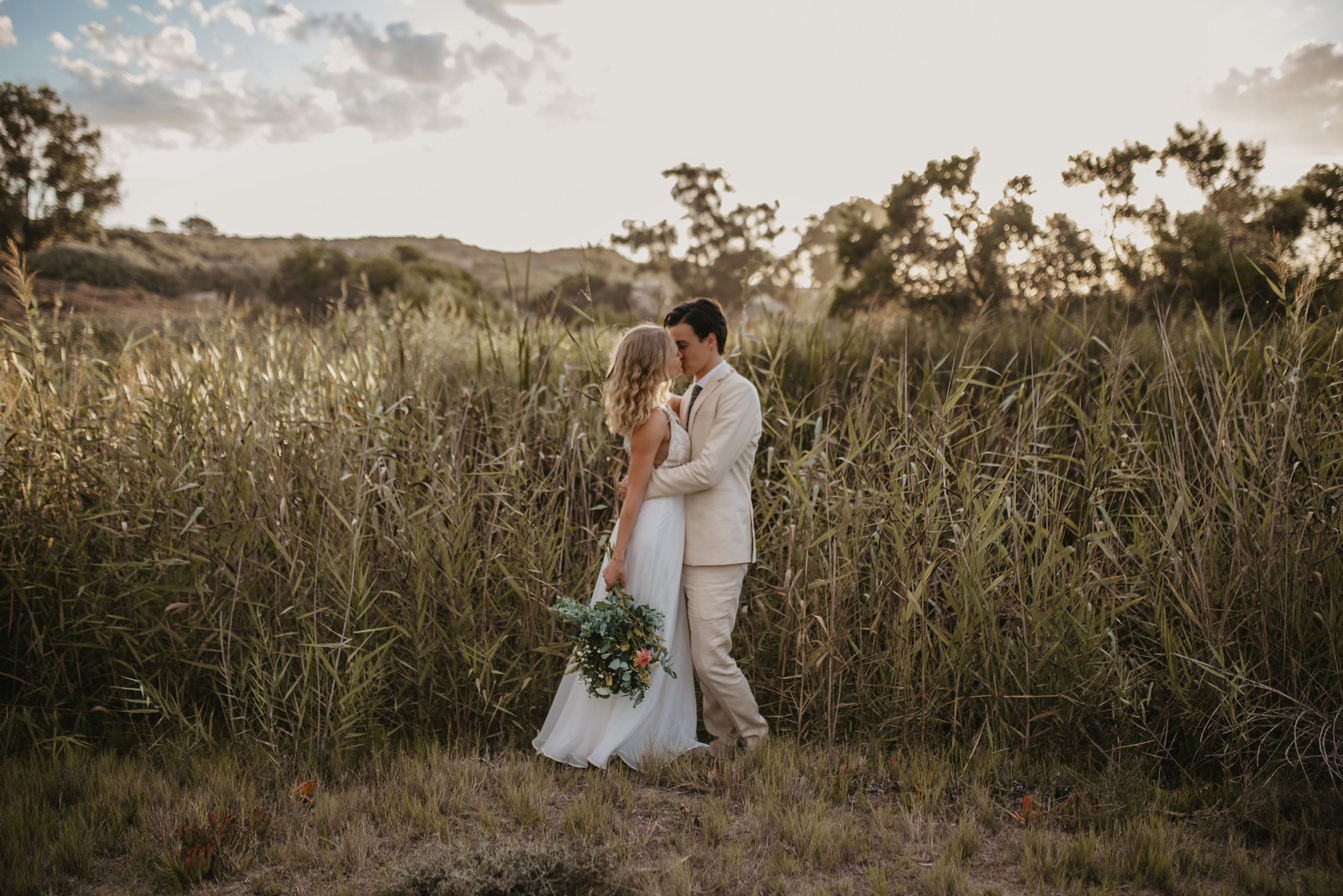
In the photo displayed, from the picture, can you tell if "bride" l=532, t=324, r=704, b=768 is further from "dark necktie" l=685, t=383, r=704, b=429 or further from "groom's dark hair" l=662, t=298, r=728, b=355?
"groom's dark hair" l=662, t=298, r=728, b=355

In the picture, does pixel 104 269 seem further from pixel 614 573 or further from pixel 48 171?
pixel 614 573

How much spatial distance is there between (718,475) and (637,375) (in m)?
0.59

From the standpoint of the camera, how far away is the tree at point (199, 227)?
108 feet

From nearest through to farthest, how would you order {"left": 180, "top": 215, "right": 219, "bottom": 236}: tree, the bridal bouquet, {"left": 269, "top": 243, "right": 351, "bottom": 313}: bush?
the bridal bouquet
{"left": 269, "top": 243, "right": 351, "bottom": 313}: bush
{"left": 180, "top": 215, "right": 219, "bottom": 236}: tree

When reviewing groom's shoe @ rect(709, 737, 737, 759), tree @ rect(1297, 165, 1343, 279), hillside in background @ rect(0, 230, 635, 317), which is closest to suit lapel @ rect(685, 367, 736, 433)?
groom's shoe @ rect(709, 737, 737, 759)

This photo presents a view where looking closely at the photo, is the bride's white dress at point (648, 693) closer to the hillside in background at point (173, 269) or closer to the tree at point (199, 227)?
the hillside in background at point (173, 269)

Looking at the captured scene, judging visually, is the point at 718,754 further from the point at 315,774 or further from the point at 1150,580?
the point at 1150,580

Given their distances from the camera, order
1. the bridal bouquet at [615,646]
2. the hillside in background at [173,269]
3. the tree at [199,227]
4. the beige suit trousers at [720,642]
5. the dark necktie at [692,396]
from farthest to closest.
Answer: the tree at [199,227], the hillside in background at [173,269], the dark necktie at [692,396], the beige suit trousers at [720,642], the bridal bouquet at [615,646]

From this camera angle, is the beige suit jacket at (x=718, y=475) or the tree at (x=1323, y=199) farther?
the tree at (x=1323, y=199)

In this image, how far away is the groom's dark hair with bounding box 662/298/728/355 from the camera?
3.45 metres

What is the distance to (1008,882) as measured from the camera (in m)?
2.49

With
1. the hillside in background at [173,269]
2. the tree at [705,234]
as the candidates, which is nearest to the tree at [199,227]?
the hillside in background at [173,269]

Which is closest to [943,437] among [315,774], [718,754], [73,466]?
[718,754]

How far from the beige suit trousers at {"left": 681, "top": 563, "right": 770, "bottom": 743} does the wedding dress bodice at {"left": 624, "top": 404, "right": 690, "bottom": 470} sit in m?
0.52
